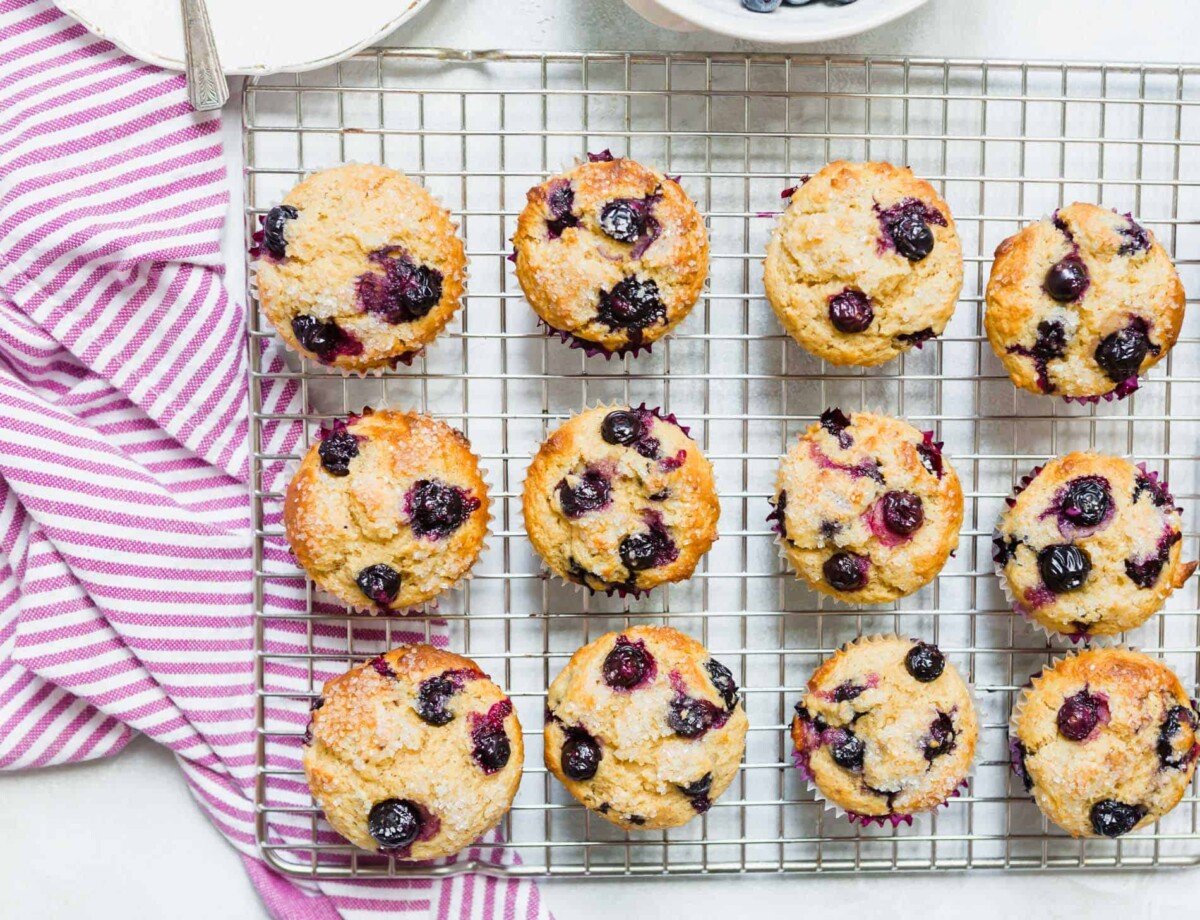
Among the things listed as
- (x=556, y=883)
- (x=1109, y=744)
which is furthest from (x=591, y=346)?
(x=1109, y=744)

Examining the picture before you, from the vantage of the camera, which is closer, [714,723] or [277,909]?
[714,723]

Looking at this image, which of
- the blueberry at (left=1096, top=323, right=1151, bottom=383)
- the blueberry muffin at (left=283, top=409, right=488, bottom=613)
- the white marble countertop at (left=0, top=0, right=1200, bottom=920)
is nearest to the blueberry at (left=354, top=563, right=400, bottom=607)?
the blueberry muffin at (left=283, top=409, right=488, bottom=613)

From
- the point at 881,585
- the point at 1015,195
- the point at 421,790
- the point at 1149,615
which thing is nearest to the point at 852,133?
the point at 1015,195

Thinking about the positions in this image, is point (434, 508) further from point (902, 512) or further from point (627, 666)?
point (902, 512)

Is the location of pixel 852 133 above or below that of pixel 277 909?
above

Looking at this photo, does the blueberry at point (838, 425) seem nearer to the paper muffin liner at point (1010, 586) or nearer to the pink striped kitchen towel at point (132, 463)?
the paper muffin liner at point (1010, 586)

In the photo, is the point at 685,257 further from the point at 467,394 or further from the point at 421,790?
the point at 421,790

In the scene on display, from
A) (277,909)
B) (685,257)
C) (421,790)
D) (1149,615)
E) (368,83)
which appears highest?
(368,83)

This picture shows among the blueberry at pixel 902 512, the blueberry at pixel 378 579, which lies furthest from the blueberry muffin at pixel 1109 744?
the blueberry at pixel 378 579
